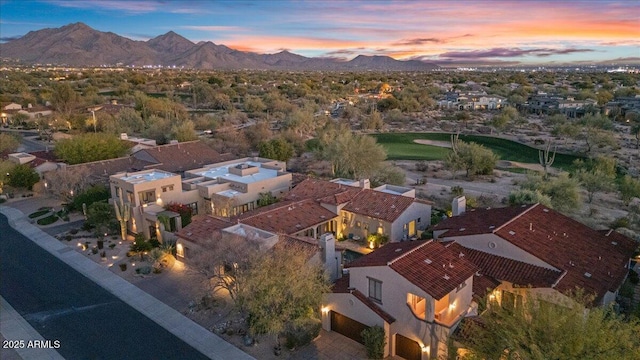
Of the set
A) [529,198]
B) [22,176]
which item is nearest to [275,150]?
[22,176]

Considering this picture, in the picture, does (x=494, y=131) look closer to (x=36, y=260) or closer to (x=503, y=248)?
(x=503, y=248)

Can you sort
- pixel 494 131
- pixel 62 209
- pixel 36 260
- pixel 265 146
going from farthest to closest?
1. pixel 494 131
2. pixel 265 146
3. pixel 62 209
4. pixel 36 260

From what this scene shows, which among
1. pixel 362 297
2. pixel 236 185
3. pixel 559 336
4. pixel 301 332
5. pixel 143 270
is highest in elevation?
pixel 559 336

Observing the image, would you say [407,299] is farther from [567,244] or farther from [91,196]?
[91,196]

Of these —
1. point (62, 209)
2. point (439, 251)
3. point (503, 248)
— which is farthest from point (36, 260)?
point (503, 248)

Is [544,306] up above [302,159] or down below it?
above

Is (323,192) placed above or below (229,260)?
below
